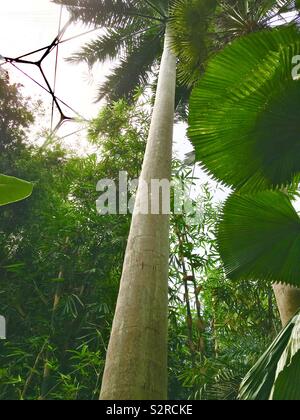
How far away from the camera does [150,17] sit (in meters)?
7.02

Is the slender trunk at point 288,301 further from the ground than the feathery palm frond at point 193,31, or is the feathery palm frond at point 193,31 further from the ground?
the feathery palm frond at point 193,31

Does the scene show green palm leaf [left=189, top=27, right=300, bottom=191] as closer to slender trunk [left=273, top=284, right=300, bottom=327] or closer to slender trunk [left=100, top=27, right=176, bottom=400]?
slender trunk [left=100, top=27, right=176, bottom=400]

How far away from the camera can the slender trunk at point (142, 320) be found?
1.63m

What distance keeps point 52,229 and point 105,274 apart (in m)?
0.96

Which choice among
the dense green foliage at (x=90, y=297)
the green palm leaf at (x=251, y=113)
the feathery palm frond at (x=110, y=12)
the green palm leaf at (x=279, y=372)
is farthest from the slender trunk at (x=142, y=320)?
the feathery palm frond at (x=110, y=12)

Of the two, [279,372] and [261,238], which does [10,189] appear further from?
[261,238]

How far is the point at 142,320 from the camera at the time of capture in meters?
1.88

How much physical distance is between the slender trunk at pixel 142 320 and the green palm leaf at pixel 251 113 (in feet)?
1.77

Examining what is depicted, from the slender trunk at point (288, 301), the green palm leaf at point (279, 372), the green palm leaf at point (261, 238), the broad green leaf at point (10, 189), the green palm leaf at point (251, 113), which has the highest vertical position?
the green palm leaf at point (251, 113)

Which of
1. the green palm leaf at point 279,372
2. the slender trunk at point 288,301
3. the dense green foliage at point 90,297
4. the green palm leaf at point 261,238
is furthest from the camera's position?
the dense green foliage at point 90,297

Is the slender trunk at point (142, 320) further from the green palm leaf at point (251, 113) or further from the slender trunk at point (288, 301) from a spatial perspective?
the slender trunk at point (288, 301)

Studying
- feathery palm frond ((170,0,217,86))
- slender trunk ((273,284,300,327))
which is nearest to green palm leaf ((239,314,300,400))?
slender trunk ((273,284,300,327))
